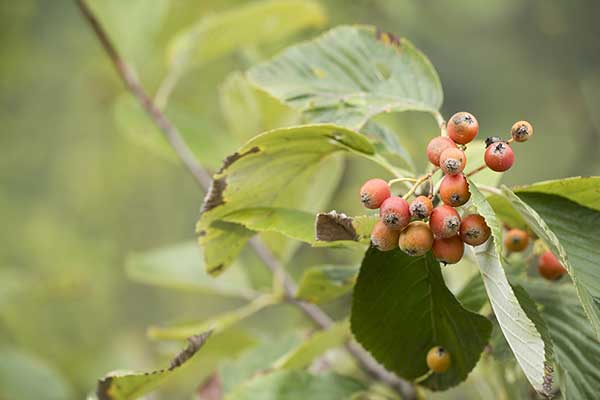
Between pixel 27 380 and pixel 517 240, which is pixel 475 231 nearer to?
pixel 517 240

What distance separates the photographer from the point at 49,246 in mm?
2471

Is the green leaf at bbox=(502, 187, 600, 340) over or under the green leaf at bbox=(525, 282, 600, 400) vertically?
over

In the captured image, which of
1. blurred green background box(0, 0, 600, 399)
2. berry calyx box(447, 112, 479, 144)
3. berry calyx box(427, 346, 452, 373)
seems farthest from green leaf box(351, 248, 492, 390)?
blurred green background box(0, 0, 600, 399)

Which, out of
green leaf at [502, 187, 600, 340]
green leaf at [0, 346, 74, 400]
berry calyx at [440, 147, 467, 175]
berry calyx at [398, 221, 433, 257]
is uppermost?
berry calyx at [440, 147, 467, 175]

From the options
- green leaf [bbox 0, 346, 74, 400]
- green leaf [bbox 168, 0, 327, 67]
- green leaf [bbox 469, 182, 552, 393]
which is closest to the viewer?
green leaf [bbox 469, 182, 552, 393]

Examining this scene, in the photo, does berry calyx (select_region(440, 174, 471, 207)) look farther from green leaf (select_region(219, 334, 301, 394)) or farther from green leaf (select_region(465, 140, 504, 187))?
green leaf (select_region(219, 334, 301, 394))

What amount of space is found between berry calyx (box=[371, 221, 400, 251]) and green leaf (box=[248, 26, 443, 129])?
178 mm

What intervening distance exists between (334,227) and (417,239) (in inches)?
2.7

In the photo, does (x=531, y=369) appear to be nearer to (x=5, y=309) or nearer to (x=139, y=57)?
(x=139, y=57)

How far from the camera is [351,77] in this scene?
2.61ft

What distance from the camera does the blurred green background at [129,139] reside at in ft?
7.38

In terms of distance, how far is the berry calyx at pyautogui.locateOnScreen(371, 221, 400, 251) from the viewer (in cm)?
59

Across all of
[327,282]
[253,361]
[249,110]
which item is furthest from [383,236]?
[249,110]

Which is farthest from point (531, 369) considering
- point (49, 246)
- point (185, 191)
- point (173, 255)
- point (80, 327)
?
point (185, 191)
